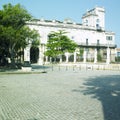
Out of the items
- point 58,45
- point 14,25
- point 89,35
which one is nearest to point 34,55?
point 58,45

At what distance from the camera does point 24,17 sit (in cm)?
3559

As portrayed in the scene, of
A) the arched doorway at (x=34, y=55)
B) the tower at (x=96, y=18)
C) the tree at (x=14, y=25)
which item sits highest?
the tower at (x=96, y=18)

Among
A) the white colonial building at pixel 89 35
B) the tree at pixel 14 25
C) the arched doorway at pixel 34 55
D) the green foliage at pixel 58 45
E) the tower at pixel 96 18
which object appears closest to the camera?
the tree at pixel 14 25

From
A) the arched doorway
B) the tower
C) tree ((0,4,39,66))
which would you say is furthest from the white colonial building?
tree ((0,4,39,66))

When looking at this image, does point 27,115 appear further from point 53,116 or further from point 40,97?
point 40,97

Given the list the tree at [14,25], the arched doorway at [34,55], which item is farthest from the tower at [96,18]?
the tree at [14,25]

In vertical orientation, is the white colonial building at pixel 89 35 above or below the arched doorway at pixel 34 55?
above

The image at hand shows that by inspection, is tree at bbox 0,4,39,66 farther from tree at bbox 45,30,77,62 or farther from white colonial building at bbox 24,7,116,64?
white colonial building at bbox 24,7,116,64

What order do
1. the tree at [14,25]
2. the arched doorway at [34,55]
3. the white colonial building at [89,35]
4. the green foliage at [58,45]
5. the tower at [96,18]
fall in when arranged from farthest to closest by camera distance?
the tower at [96,18]
the white colonial building at [89,35]
the arched doorway at [34,55]
the green foliage at [58,45]
the tree at [14,25]

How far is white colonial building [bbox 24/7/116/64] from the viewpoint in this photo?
73625mm

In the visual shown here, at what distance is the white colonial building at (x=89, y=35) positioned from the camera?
73.6 meters

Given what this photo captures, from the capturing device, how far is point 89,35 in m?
81.3

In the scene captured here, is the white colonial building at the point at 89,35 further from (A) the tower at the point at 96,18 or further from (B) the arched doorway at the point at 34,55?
(B) the arched doorway at the point at 34,55

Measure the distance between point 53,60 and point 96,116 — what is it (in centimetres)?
6190
